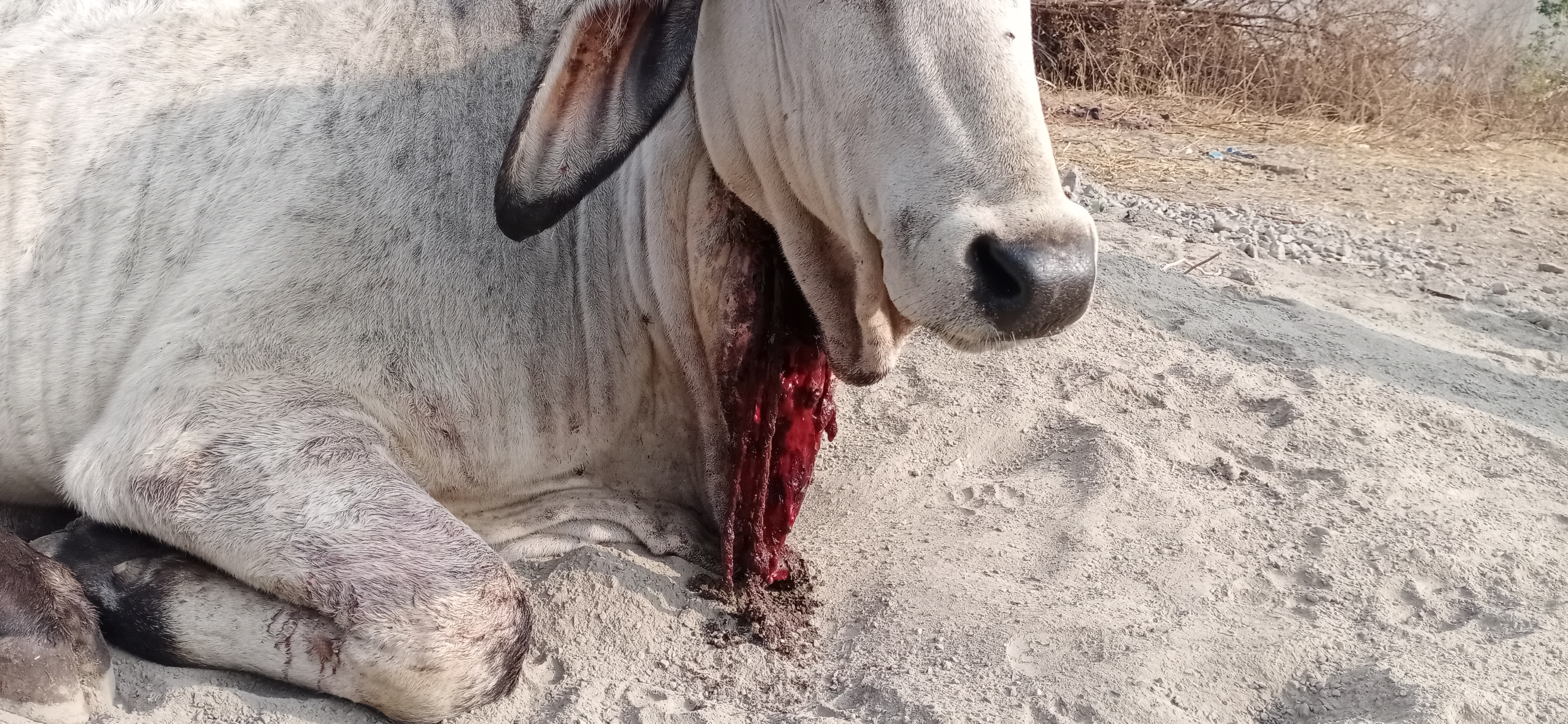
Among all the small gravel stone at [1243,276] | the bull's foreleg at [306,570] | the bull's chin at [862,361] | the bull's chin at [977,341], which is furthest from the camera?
the small gravel stone at [1243,276]

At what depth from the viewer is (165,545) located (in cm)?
252

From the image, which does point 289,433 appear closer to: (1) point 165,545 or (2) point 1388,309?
(1) point 165,545

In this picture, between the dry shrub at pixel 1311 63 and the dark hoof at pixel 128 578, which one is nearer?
the dark hoof at pixel 128 578

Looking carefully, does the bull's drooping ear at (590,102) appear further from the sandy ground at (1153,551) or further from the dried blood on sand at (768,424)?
the sandy ground at (1153,551)

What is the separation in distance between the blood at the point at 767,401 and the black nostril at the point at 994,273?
2.17ft

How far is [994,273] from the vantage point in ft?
6.19

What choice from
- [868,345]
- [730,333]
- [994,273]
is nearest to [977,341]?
[994,273]

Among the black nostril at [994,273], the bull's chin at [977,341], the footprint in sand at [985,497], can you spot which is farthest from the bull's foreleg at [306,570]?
the footprint in sand at [985,497]

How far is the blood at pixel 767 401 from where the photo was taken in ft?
8.45

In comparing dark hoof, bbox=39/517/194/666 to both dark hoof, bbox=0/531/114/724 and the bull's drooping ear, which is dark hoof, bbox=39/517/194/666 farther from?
the bull's drooping ear

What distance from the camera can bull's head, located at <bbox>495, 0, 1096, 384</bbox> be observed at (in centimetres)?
189

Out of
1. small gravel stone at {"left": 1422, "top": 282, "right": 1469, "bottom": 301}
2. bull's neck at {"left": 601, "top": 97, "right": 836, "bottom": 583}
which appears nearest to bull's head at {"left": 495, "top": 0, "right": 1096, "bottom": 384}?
bull's neck at {"left": 601, "top": 97, "right": 836, "bottom": 583}

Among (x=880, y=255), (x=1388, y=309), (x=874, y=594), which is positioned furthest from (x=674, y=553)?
(x=1388, y=309)

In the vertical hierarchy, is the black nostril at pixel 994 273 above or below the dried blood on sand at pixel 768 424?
above
